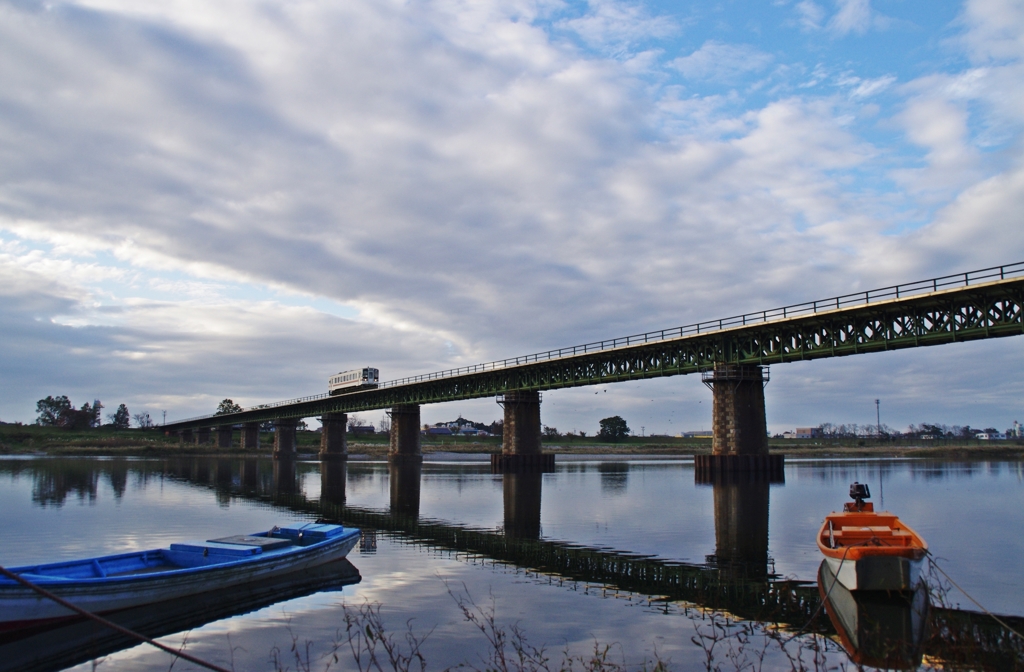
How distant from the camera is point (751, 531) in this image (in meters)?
29.5

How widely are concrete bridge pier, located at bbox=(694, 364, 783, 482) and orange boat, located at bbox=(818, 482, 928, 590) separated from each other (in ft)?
138

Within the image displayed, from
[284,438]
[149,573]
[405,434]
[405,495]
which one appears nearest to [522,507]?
[405,495]

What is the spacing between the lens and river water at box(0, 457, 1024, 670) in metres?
13.2

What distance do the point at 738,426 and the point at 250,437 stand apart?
123 metres

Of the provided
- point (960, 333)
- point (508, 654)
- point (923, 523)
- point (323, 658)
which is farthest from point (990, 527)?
point (323, 658)

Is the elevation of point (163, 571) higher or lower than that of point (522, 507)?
higher

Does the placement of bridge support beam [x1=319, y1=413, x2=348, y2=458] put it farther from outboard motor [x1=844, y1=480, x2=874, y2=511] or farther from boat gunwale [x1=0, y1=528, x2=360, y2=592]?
outboard motor [x1=844, y1=480, x2=874, y2=511]

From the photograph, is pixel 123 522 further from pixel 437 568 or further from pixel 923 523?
pixel 923 523

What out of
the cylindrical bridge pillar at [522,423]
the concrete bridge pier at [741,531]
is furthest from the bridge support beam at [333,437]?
the concrete bridge pier at [741,531]

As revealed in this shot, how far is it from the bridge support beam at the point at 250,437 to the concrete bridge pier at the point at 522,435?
291 feet

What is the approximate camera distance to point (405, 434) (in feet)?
341

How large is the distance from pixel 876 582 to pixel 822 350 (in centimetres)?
4223

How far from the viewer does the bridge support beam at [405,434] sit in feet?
338

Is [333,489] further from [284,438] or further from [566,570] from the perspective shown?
[284,438]
